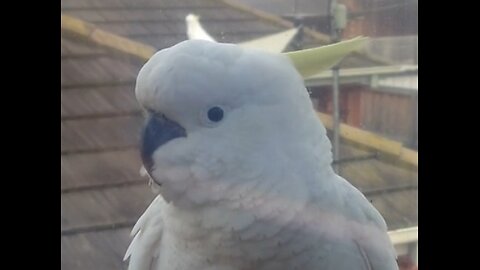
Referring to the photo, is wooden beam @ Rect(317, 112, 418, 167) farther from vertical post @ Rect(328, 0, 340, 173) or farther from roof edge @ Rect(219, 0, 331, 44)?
roof edge @ Rect(219, 0, 331, 44)

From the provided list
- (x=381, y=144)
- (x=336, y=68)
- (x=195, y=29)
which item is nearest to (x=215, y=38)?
(x=195, y=29)

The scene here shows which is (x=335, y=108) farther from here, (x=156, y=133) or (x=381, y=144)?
(x=156, y=133)

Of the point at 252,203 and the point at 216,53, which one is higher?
the point at 216,53

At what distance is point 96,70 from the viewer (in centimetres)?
120

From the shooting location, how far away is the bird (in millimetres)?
1076

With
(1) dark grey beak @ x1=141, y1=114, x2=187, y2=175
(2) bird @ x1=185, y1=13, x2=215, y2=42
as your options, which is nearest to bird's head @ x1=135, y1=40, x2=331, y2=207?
(1) dark grey beak @ x1=141, y1=114, x2=187, y2=175

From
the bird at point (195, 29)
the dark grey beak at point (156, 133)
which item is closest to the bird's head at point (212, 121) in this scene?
the dark grey beak at point (156, 133)

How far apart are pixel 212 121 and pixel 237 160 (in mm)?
62
